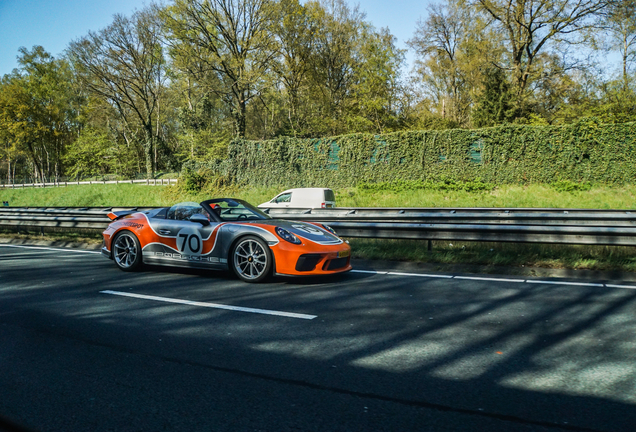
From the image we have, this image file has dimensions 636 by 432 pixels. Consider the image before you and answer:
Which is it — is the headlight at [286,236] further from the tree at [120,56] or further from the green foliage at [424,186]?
the tree at [120,56]

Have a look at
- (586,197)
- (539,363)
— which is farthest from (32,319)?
(586,197)

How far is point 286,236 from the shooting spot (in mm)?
6914

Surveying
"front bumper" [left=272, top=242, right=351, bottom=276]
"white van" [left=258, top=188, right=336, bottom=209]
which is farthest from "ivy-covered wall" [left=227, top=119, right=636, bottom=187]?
"front bumper" [left=272, top=242, right=351, bottom=276]

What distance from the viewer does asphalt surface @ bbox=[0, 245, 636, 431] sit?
2893mm

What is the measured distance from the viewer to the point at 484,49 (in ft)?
105

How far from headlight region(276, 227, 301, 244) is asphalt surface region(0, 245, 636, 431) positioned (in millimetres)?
713

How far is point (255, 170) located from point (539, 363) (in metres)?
28.5

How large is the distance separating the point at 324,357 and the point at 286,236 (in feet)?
10.4

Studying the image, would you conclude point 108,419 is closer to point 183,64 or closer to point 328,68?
point 183,64

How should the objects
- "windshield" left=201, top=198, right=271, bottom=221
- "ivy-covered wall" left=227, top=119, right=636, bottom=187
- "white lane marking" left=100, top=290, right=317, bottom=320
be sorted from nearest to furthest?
"white lane marking" left=100, top=290, right=317, bottom=320 → "windshield" left=201, top=198, right=271, bottom=221 → "ivy-covered wall" left=227, top=119, right=636, bottom=187

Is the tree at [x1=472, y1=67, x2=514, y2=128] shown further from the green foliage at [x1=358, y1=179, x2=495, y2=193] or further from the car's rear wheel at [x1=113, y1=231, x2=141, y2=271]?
the car's rear wheel at [x1=113, y1=231, x2=141, y2=271]

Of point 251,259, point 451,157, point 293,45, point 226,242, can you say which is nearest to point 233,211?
point 226,242

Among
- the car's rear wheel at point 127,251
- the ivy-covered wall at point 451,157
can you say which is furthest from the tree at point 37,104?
the car's rear wheel at point 127,251

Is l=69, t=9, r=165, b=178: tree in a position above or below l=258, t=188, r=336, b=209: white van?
above
